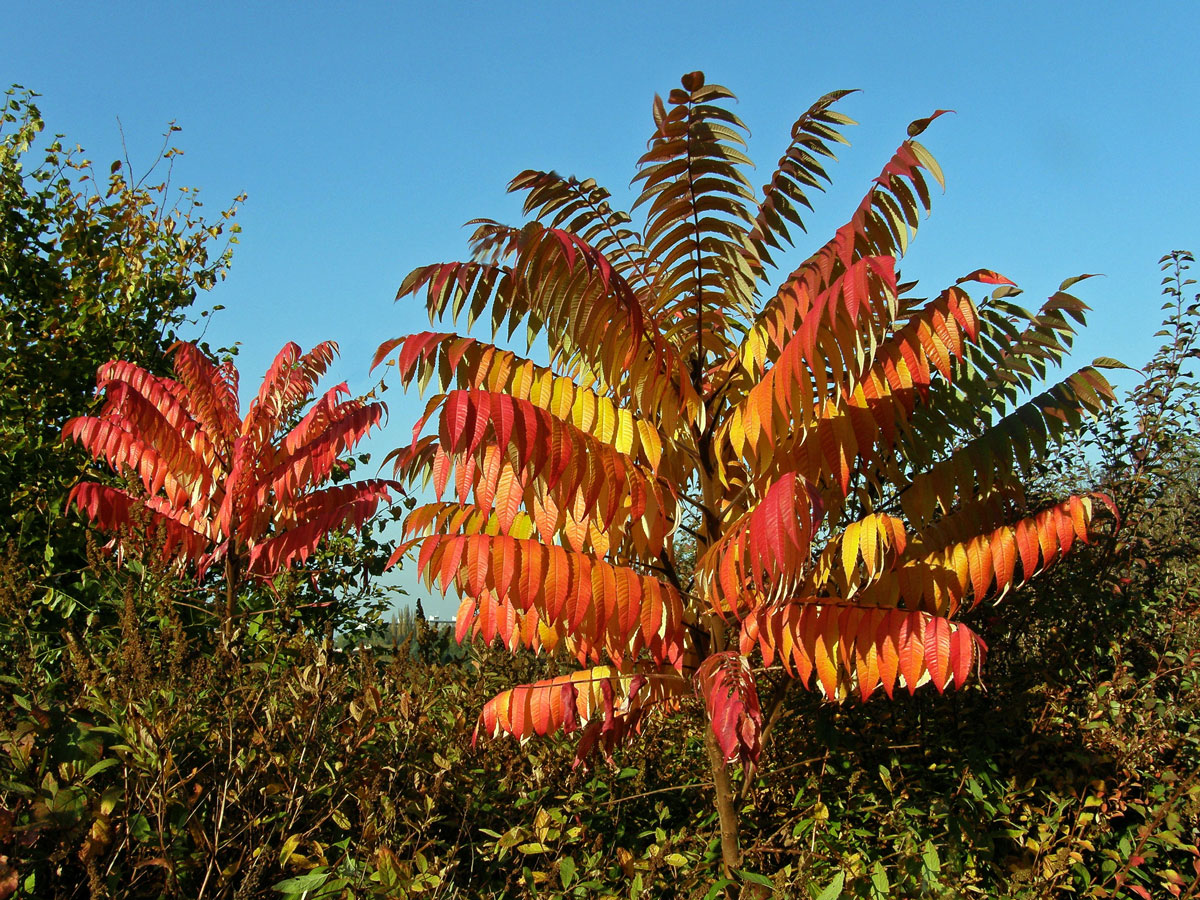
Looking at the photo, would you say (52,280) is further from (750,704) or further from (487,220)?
(750,704)

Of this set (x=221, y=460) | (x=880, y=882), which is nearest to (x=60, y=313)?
(x=221, y=460)

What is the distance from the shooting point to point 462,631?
2.78 metres

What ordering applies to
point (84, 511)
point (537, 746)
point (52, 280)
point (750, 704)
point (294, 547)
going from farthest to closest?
point (52, 280)
point (84, 511)
point (294, 547)
point (537, 746)
point (750, 704)

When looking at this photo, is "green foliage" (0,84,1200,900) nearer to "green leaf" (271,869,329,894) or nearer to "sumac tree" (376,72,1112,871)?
"green leaf" (271,869,329,894)

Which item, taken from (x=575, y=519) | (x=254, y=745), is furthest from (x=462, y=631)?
(x=254, y=745)

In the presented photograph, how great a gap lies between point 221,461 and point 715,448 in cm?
276

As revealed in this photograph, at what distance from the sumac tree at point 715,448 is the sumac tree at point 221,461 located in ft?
5.12

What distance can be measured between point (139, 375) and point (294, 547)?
133cm

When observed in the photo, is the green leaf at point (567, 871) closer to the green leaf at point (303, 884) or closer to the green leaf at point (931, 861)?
the green leaf at point (303, 884)

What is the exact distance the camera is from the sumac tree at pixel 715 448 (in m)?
2.39

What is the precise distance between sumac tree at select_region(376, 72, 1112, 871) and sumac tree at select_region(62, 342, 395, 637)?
1561mm

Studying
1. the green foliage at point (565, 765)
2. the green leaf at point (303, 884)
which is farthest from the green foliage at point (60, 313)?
the green leaf at point (303, 884)

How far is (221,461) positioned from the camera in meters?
4.45

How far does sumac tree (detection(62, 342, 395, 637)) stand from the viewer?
4184 millimetres
